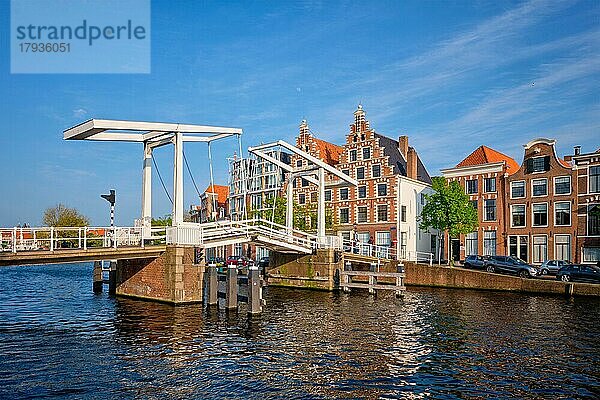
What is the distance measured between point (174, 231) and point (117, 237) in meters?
2.45

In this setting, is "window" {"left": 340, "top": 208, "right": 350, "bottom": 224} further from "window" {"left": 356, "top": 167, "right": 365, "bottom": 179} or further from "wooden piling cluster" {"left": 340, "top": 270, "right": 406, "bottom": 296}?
"wooden piling cluster" {"left": 340, "top": 270, "right": 406, "bottom": 296}

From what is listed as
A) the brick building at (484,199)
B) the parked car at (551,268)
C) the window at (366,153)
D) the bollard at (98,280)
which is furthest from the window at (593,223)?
the bollard at (98,280)

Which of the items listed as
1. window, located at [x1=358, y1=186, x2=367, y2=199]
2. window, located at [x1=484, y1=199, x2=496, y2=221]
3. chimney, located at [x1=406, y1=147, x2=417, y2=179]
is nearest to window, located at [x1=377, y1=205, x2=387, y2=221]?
window, located at [x1=358, y1=186, x2=367, y2=199]

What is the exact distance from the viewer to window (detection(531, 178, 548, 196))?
42625 millimetres

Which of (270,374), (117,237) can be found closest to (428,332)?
(270,374)

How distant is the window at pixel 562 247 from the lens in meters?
41.1

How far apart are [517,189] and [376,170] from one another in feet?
38.9

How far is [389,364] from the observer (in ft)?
45.8

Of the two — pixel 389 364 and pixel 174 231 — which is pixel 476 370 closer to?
pixel 389 364

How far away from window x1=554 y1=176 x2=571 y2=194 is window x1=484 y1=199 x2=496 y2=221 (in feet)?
16.5

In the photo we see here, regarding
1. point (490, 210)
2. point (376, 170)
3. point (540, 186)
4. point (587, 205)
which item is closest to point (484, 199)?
point (490, 210)

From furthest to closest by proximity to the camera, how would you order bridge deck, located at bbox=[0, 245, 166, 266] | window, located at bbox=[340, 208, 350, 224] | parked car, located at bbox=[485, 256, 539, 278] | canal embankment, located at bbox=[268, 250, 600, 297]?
window, located at bbox=[340, 208, 350, 224]
parked car, located at bbox=[485, 256, 539, 278]
canal embankment, located at bbox=[268, 250, 600, 297]
bridge deck, located at bbox=[0, 245, 166, 266]

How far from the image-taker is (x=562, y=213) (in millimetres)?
41562

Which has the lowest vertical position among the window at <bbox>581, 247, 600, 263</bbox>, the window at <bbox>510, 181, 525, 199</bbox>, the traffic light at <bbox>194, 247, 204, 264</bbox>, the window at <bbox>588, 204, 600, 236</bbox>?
the window at <bbox>581, 247, 600, 263</bbox>
